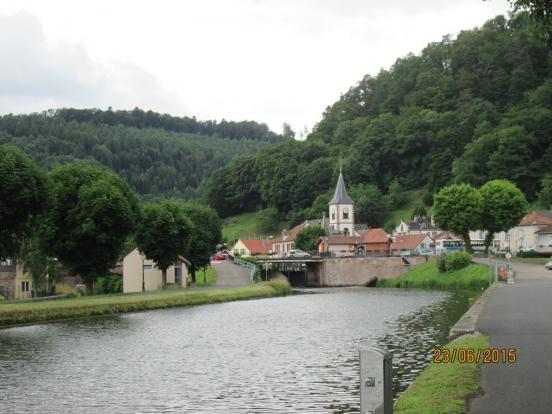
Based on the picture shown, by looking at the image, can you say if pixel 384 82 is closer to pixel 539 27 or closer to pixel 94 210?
pixel 94 210

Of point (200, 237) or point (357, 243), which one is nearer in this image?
point (200, 237)

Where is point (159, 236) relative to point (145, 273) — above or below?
above

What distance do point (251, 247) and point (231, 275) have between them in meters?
64.0

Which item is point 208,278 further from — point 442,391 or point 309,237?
point 442,391

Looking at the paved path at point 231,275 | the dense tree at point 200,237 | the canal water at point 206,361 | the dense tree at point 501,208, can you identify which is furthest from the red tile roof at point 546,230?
the canal water at point 206,361

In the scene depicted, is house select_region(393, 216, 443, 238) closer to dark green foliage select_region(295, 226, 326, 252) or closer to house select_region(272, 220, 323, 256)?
dark green foliage select_region(295, 226, 326, 252)

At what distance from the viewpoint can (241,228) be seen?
175000mm

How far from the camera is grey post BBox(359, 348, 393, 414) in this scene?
9.08m

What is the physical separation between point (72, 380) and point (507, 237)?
335 ft

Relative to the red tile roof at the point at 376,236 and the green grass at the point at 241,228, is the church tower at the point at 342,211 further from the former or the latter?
the green grass at the point at 241,228

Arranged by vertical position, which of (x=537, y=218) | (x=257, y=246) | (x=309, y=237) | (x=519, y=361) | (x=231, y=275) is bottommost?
(x=231, y=275)

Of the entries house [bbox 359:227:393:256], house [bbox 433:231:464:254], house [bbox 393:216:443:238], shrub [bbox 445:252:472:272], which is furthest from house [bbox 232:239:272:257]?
shrub [bbox 445:252:472:272]

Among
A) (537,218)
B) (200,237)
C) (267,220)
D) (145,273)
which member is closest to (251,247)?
(267,220)
